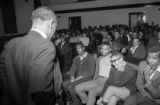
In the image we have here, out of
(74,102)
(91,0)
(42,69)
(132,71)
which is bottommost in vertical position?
(74,102)

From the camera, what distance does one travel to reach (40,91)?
116 centimetres

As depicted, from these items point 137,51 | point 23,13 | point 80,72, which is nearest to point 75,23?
point 23,13

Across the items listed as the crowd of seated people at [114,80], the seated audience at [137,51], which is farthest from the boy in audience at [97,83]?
the seated audience at [137,51]

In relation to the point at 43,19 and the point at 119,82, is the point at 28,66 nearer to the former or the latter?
the point at 43,19

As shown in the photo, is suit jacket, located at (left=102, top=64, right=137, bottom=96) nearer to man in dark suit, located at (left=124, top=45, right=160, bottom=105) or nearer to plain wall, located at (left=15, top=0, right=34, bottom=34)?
man in dark suit, located at (left=124, top=45, right=160, bottom=105)

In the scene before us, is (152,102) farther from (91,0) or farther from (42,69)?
(91,0)

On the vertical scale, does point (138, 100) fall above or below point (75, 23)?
below

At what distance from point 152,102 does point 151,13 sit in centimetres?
1148

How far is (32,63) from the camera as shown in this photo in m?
1.14

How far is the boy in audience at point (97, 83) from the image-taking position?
2.97 metres

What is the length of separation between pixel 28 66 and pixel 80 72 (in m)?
2.49

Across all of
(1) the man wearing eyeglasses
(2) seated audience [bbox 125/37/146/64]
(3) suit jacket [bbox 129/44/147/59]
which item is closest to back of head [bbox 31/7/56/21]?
(1) the man wearing eyeglasses

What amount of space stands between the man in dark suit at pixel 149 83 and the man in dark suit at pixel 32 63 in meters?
1.56

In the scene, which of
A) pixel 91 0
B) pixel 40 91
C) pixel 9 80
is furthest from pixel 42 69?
pixel 91 0
